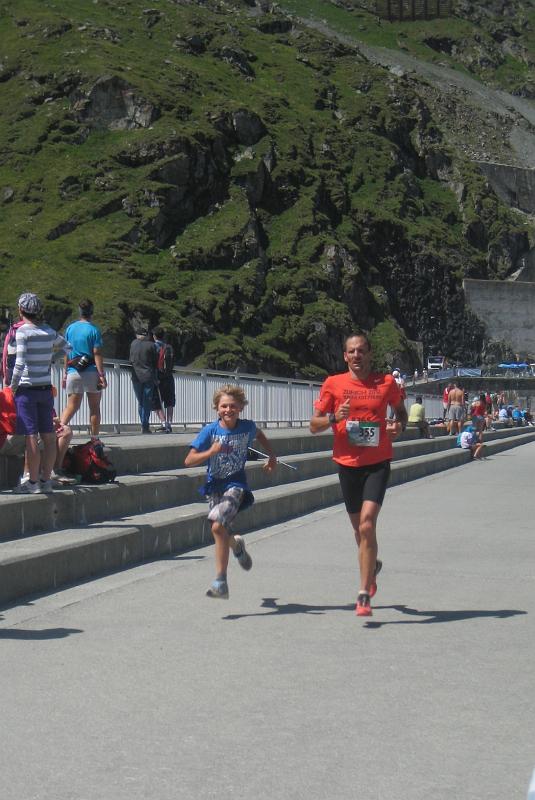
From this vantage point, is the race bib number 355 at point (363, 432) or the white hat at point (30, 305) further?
the white hat at point (30, 305)

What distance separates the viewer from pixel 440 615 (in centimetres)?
805

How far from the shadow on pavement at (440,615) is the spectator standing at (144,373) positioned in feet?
38.8

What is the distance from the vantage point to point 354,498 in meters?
8.09

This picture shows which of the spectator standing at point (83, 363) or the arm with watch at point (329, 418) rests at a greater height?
the spectator standing at point (83, 363)

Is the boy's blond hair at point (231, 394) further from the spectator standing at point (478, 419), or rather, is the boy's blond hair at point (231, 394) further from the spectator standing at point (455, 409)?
the spectator standing at point (455, 409)

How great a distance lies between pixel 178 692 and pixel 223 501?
8.23 ft

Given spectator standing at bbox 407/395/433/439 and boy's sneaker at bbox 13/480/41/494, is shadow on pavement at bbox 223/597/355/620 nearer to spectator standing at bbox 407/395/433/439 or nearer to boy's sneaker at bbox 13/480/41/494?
boy's sneaker at bbox 13/480/41/494

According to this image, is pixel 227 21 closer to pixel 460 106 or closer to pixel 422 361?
pixel 460 106

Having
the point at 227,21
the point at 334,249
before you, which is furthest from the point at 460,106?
the point at 334,249

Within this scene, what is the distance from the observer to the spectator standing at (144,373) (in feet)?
64.8

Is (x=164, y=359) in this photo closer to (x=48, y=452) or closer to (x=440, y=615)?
(x=48, y=452)

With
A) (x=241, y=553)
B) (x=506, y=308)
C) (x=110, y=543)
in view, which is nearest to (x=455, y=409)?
(x=110, y=543)

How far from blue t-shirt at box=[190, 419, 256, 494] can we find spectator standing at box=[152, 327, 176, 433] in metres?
11.9

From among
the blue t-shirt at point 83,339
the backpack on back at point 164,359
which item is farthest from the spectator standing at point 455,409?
the blue t-shirt at point 83,339
